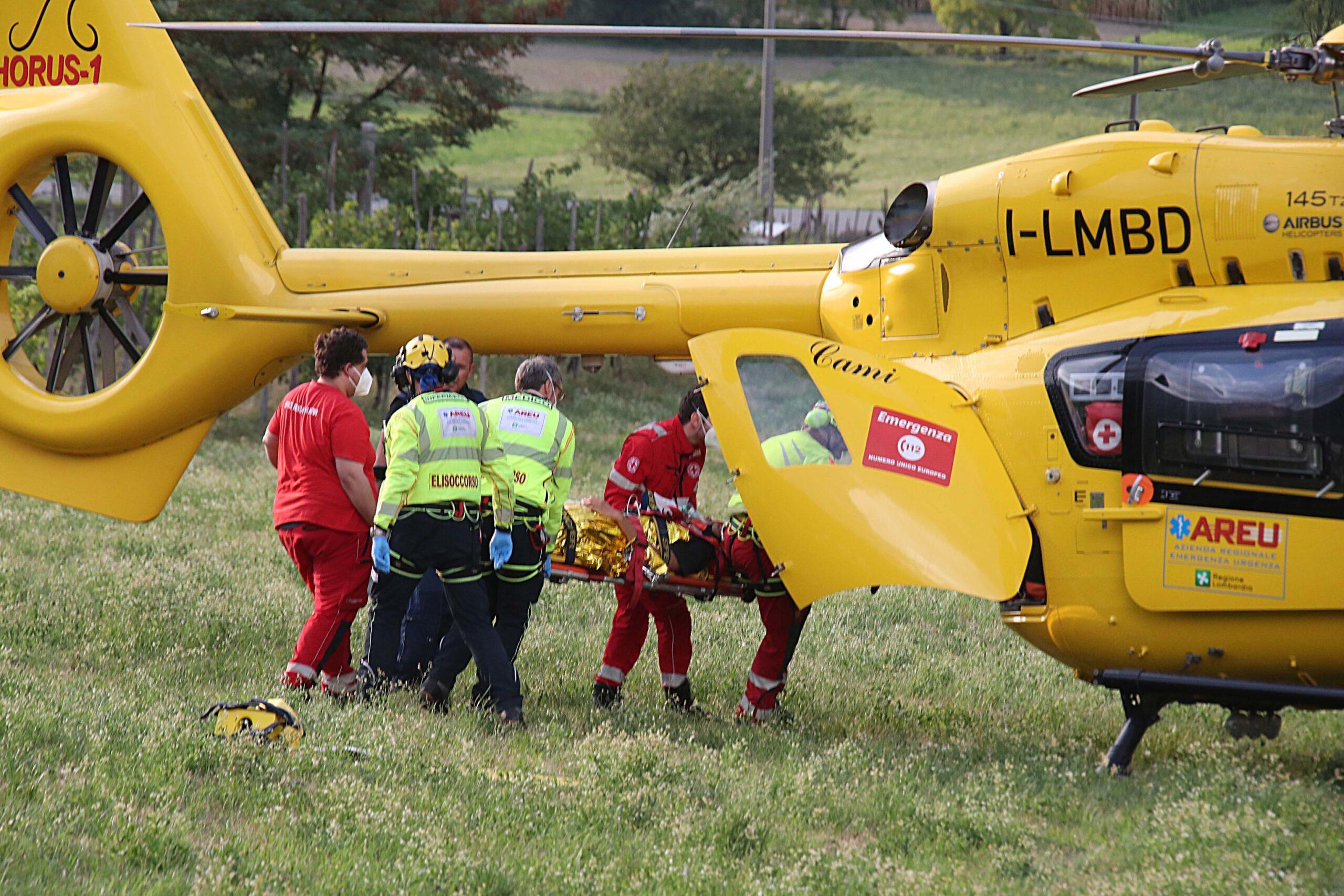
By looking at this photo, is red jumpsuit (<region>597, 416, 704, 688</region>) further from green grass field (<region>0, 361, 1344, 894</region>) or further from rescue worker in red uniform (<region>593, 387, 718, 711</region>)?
green grass field (<region>0, 361, 1344, 894</region>)

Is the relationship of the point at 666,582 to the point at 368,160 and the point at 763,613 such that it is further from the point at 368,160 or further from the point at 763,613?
the point at 368,160

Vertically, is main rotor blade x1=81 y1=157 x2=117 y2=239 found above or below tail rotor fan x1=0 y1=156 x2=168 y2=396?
above

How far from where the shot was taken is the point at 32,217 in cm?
890

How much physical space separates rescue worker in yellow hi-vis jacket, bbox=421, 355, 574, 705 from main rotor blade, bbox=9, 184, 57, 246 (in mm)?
3508

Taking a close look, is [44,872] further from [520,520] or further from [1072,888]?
[1072,888]

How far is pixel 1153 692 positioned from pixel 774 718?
7.44 feet

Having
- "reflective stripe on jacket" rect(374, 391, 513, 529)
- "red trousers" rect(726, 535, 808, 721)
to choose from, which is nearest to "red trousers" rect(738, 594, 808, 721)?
"red trousers" rect(726, 535, 808, 721)

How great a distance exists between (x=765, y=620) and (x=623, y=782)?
180cm

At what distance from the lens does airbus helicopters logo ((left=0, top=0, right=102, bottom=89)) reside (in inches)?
355

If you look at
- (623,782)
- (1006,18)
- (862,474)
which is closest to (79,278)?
(623,782)

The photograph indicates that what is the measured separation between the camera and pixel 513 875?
206 inches

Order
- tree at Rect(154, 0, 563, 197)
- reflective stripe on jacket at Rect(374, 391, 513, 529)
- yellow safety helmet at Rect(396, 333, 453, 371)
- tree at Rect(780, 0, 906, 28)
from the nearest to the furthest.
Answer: reflective stripe on jacket at Rect(374, 391, 513, 529)
yellow safety helmet at Rect(396, 333, 453, 371)
tree at Rect(154, 0, 563, 197)
tree at Rect(780, 0, 906, 28)

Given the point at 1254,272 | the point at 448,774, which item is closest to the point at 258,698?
the point at 448,774

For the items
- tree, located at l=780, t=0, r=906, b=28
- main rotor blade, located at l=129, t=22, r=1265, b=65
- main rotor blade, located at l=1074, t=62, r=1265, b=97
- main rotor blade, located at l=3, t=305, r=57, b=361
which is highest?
tree, located at l=780, t=0, r=906, b=28
